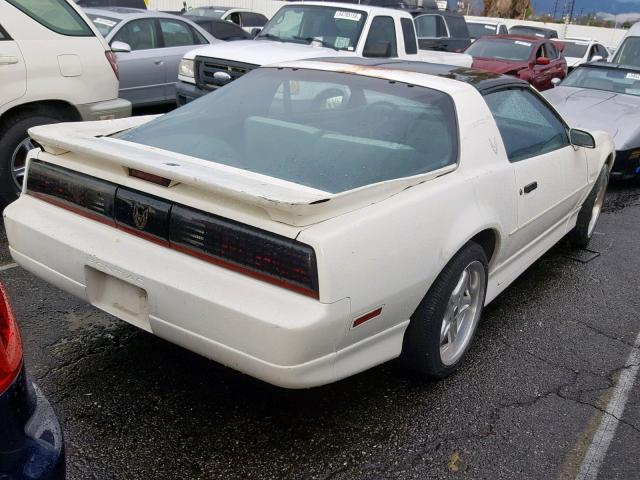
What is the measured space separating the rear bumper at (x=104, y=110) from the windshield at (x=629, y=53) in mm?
8593

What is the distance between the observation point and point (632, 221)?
6434 mm

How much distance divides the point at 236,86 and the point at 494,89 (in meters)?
1.49

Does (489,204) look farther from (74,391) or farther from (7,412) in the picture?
(7,412)

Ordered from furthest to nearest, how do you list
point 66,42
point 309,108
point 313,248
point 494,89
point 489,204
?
point 66,42
point 494,89
point 309,108
point 489,204
point 313,248

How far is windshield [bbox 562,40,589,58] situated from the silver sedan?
13169mm

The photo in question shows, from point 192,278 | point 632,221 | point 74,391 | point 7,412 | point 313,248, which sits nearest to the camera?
point 7,412

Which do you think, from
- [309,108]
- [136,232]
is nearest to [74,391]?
[136,232]

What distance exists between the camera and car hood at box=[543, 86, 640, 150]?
7133 mm

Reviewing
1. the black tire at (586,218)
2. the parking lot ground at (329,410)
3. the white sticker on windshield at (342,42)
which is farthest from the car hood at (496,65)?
the parking lot ground at (329,410)

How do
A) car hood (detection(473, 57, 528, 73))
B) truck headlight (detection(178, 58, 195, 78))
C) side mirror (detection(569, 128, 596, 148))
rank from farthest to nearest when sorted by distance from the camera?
car hood (detection(473, 57, 528, 73))
truck headlight (detection(178, 58, 195, 78))
side mirror (detection(569, 128, 596, 148))

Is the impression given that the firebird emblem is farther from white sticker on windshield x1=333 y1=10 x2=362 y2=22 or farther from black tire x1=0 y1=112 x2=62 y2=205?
white sticker on windshield x1=333 y1=10 x2=362 y2=22

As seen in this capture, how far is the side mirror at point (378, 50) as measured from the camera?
25.9 feet

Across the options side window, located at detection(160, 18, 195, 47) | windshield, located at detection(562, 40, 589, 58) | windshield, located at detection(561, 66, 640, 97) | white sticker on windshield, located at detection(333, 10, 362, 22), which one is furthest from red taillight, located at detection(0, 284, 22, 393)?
windshield, located at detection(562, 40, 589, 58)

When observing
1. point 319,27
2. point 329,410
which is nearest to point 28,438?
point 329,410
